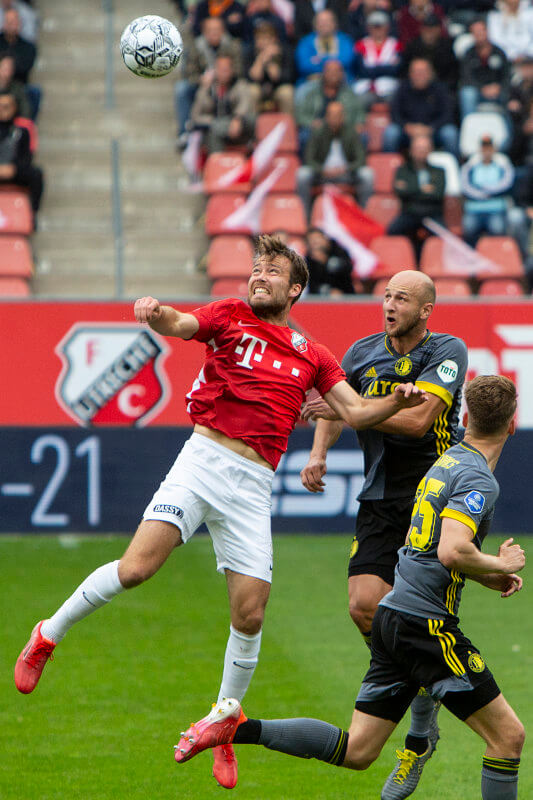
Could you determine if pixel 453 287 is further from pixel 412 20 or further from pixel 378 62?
pixel 412 20

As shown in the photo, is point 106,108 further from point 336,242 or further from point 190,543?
point 190,543

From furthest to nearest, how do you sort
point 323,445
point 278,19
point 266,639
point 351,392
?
point 278,19 < point 266,639 < point 323,445 < point 351,392

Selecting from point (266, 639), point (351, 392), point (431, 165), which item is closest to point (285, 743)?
point (351, 392)

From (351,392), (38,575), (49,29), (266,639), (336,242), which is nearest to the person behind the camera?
(351,392)

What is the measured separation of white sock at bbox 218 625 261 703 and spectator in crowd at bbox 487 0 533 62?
1216 centimetres

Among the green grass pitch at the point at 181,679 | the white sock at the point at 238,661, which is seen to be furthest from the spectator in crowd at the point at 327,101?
the white sock at the point at 238,661

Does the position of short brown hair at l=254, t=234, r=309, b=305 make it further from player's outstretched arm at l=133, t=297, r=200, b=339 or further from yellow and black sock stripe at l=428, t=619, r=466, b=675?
yellow and black sock stripe at l=428, t=619, r=466, b=675

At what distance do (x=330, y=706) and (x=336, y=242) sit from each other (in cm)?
702

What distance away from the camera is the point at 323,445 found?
6180 mm

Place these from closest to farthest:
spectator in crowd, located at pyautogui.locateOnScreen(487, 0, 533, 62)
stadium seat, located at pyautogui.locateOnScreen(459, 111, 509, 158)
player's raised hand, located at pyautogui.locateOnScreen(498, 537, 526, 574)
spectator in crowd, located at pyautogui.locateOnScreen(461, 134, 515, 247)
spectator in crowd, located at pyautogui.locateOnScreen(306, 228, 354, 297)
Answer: player's raised hand, located at pyautogui.locateOnScreen(498, 537, 526, 574) < spectator in crowd, located at pyautogui.locateOnScreen(306, 228, 354, 297) < spectator in crowd, located at pyautogui.locateOnScreen(461, 134, 515, 247) < stadium seat, located at pyautogui.locateOnScreen(459, 111, 509, 158) < spectator in crowd, located at pyautogui.locateOnScreen(487, 0, 533, 62)

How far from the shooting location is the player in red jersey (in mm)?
5355

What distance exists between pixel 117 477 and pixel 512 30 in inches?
339

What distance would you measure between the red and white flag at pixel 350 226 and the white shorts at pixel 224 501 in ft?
25.2

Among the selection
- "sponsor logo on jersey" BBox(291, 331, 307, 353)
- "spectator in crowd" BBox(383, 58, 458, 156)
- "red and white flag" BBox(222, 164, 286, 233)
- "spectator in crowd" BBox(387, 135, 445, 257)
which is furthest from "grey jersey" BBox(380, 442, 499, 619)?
"spectator in crowd" BBox(383, 58, 458, 156)
